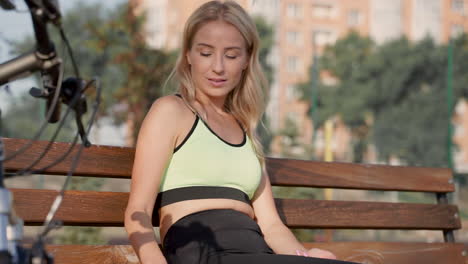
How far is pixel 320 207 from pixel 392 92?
33.8 m

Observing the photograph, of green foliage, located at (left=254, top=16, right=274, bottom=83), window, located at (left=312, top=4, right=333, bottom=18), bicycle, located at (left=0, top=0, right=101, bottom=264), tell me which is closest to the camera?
bicycle, located at (left=0, top=0, right=101, bottom=264)

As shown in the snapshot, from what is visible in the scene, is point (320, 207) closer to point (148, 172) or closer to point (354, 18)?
point (148, 172)

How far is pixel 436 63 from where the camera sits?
3694 centimetres

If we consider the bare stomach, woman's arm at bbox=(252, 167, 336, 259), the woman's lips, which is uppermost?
the woman's lips

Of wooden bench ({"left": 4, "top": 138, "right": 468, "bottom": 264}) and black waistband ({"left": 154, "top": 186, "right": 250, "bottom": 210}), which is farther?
wooden bench ({"left": 4, "top": 138, "right": 468, "bottom": 264})

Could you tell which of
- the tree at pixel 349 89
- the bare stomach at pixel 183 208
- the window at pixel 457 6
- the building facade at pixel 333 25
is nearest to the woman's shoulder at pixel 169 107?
the bare stomach at pixel 183 208

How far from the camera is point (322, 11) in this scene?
5600cm

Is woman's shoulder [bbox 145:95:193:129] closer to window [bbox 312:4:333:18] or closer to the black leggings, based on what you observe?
the black leggings

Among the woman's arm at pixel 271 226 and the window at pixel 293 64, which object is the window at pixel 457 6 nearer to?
the window at pixel 293 64

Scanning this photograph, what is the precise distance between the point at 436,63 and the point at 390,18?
65.0 feet

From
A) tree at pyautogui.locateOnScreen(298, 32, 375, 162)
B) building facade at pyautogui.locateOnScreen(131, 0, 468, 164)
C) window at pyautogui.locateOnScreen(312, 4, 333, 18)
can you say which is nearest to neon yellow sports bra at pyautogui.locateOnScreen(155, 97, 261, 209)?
tree at pyautogui.locateOnScreen(298, 32, 375, 162)

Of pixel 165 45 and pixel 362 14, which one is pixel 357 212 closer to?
pixel 165 45

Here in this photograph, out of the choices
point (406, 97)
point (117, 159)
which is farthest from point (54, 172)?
point (406, 97)

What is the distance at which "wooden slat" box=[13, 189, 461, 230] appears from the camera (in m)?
3.00
